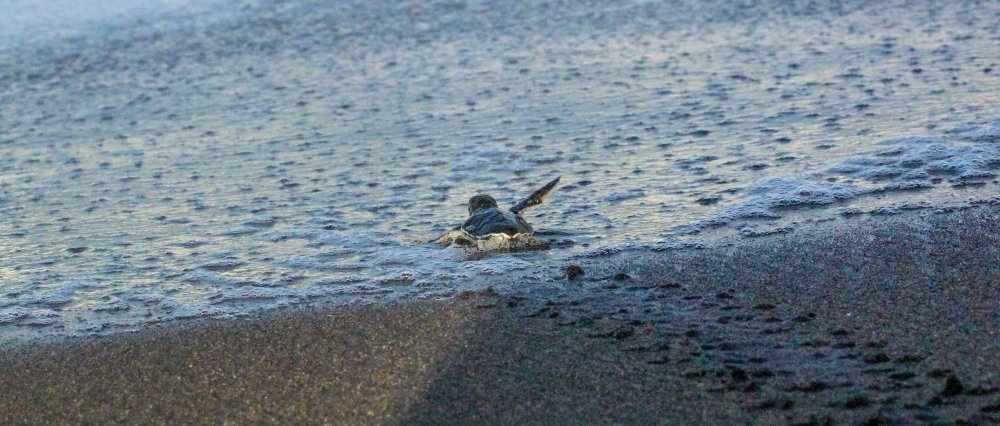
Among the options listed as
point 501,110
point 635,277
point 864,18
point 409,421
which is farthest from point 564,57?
point 409,421

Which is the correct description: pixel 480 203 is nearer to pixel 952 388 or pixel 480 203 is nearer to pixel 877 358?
pixel 877 358

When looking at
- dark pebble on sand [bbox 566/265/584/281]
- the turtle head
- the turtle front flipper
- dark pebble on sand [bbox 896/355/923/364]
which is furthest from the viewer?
the turtle head

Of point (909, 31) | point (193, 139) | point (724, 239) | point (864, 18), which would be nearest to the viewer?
point (724, 239)

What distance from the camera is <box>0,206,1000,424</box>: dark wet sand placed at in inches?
129

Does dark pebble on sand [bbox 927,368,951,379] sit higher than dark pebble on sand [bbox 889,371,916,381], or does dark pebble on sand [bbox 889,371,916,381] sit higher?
dark pebble on sand [bbox 927,368,951,379]

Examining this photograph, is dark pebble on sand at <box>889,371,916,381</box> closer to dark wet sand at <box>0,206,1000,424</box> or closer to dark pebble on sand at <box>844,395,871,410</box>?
dark wet sand at <box>0,206,1000,424</box>

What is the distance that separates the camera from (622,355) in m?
3.63

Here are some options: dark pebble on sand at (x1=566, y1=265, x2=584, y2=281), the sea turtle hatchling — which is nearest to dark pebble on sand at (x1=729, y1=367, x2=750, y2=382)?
dark pebble on sand at (x1=566, y1=265, x2=584, y2=281)

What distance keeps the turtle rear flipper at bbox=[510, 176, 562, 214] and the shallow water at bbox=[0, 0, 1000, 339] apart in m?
0.07

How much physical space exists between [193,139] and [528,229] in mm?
3173

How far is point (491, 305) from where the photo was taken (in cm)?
421

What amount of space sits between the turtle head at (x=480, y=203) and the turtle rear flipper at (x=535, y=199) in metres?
0.10

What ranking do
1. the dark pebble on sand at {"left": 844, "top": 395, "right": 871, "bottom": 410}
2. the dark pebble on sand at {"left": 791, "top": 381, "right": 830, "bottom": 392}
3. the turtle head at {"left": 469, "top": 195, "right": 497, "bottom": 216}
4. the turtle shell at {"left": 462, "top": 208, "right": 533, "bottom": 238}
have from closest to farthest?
the dark pebble on sand at {"left": 844, "top": 395, "right": 871, "bottom": 410}, the dark pebble on sand at {"left": 791, "top": 381, "right": 830, "bottom": 392}, the turtle shell at {"left": 462, "top": 208, "right": 533, "bottom": 238}, the turtle head at {"left": 469, "top": 195, "right": 497, "bottom": 216}

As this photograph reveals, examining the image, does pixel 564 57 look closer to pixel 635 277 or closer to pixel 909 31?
pixel 909 31
